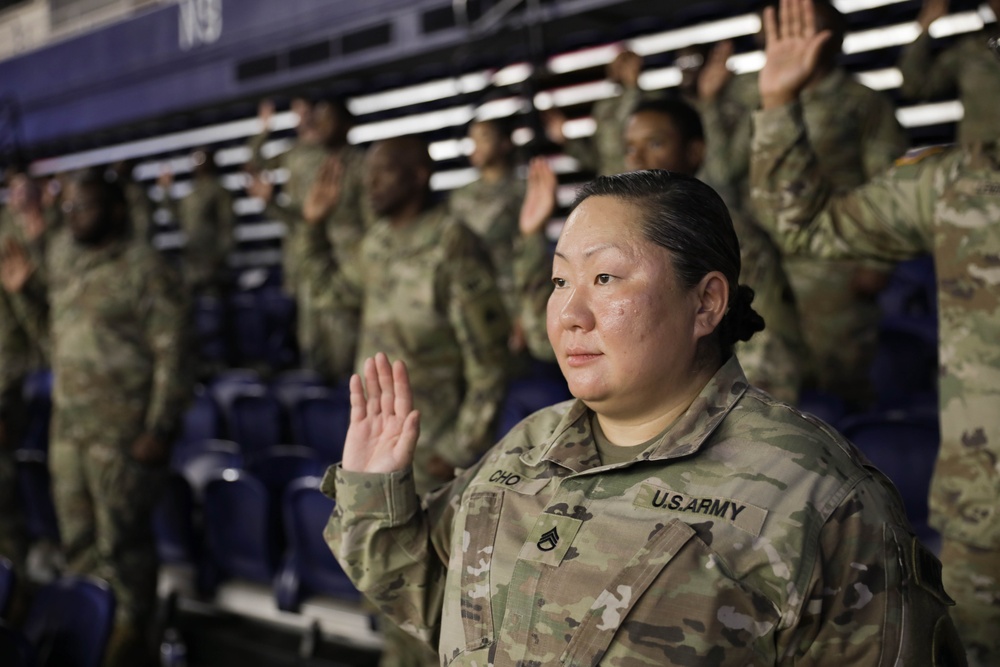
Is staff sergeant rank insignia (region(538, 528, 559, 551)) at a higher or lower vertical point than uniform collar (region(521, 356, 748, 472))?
lower

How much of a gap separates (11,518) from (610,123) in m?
3.56

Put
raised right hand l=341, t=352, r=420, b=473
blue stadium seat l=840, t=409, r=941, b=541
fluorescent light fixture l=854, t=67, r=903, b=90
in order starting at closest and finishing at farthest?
raised right hand l=341, t=352, r=420, b=473
blue stadium seat l=840, t=409, r=941, b=541
fluorescent light fixture l=854, t=67, r=903, b=90

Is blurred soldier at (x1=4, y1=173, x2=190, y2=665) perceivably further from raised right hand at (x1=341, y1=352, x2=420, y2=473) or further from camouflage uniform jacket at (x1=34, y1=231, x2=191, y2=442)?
raised right hand at (x1=341, y1=352, x2=420, y2=473)

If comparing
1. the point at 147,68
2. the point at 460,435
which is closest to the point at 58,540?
the point at 460,435

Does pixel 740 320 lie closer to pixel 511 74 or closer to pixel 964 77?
pixel 964 77

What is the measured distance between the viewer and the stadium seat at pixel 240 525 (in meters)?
3.39

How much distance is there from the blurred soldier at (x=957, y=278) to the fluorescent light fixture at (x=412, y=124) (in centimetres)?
550

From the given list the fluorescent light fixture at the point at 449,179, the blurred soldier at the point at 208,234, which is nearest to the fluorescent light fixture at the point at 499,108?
the fluorescent light fixture at the point at 449,179

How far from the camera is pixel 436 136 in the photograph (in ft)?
25.8

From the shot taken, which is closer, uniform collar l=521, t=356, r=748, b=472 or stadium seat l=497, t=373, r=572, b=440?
uniform collar l=521, t=356, r=748, b=472

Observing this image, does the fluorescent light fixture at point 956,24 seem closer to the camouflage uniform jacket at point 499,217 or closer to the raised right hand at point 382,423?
the camouflage uniform jacket at point 499,217

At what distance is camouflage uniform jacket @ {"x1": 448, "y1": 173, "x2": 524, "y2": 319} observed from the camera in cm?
495

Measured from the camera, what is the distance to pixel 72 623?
2.45 metres

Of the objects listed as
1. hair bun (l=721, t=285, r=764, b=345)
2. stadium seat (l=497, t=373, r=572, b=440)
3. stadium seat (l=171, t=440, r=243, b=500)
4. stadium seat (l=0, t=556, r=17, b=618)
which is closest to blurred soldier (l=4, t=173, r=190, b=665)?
stadium seat (l=171, t=440, r=243, b=500)
